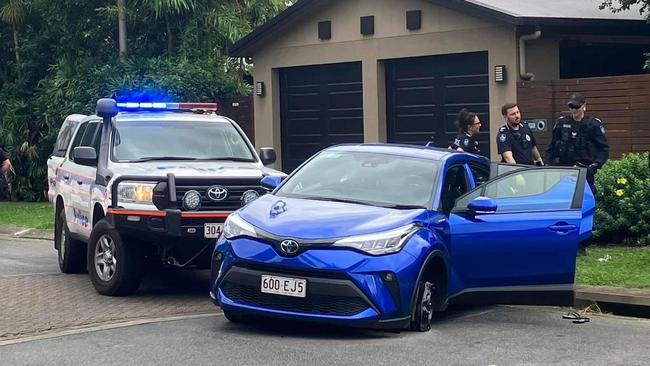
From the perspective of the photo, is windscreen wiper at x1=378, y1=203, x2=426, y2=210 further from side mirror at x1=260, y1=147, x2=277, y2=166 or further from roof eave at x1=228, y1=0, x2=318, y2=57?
roof eave at x1=228, y1=0, x2=318, y2=57

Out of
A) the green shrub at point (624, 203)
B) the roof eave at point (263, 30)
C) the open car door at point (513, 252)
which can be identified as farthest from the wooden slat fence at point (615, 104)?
the open car door at point (513, 252)

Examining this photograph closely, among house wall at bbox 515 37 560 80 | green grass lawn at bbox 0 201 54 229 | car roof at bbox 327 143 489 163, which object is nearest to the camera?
car roof at bbox 327 143 489 163

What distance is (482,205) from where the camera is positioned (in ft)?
27.9

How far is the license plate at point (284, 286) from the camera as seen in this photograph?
7840 millimetres

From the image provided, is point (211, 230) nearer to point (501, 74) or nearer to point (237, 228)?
point (237, 228)

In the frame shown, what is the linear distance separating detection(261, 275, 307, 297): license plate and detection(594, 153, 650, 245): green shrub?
19.6 feet

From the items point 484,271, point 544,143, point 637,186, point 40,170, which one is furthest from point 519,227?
point 40,170

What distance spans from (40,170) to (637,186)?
14.6m

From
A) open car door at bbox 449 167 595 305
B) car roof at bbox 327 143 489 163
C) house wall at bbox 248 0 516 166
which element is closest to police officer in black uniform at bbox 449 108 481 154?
car roof at bbox 327 143 489 163

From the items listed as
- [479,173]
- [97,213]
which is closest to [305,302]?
[479,173]

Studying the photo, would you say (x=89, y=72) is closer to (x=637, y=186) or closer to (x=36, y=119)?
(x=36, y=119)

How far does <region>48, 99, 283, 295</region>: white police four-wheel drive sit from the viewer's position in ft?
32.4

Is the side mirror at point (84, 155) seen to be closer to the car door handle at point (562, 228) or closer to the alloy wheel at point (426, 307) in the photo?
the alloy wheel at point (426, 307)

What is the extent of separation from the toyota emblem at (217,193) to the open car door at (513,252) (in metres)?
Answer: 2.40
